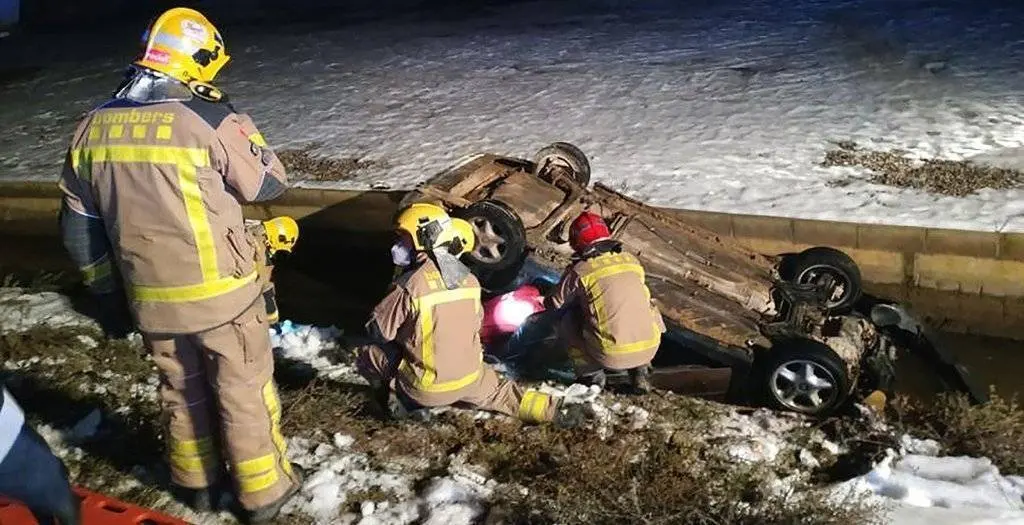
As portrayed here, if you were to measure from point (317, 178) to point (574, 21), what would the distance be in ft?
23.7

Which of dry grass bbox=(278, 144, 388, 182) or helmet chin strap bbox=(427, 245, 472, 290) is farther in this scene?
dry grass bbox=(278, 144, 388, 182)

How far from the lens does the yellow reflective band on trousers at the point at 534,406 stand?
4957 millimetres

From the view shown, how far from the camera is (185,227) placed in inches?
141

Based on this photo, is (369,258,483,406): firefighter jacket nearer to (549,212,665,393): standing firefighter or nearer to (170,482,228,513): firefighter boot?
(549,212,665,393): standing firefighter

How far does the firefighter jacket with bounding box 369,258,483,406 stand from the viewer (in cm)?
458

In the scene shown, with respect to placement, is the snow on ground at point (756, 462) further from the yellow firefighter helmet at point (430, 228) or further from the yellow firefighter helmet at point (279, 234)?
the yellow firefighter helmet at point (279, 234)

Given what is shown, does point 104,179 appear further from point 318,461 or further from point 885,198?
point 885,198

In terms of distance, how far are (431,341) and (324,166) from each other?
533 centimetres

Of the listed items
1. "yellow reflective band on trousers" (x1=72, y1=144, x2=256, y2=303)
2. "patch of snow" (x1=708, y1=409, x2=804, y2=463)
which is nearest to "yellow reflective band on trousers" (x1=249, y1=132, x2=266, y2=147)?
"yellow reflective band on trousers" (x1=72, y1=144, x2=256, y2=303)

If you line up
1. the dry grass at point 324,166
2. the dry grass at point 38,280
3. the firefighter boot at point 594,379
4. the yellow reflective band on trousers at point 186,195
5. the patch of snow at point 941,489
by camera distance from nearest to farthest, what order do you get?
1. the yellow reflective band on trousers at point 186,195
2. the patch of snow at point 941,489
3. the firefighter boot at point 594,379
4. the dry grass at point 38,280
5. the dry grass at point 324,166

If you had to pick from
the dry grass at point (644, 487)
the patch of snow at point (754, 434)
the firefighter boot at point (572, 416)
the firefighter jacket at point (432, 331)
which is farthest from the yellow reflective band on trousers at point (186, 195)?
the patch of snow at point (754, 434)

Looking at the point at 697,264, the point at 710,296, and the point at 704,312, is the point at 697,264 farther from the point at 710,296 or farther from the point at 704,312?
the point at 704,312

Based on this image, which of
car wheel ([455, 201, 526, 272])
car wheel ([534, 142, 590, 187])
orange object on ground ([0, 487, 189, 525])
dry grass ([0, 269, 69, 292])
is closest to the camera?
orange object on ground ([0, 487, 189, 525])

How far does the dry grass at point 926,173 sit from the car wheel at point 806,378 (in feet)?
10.2
